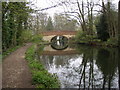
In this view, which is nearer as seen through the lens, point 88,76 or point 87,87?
point 87,87

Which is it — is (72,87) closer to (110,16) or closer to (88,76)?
(88,76)

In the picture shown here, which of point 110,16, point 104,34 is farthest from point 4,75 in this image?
point 104,34

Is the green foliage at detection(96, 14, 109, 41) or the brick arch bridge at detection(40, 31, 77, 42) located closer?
the green foliage at detection(96, 14, 109, 41)

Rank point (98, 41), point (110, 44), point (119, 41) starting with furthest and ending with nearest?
point (98, 41), point (110, 44), point (119, 41)

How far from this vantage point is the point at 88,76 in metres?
5.62

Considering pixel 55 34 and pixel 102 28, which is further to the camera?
pixel 55 34

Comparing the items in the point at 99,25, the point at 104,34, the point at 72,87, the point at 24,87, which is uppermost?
the point at 99,25

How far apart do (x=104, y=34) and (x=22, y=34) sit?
10280 mm

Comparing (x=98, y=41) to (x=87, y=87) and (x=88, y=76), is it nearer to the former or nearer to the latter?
(x=88, y=76)

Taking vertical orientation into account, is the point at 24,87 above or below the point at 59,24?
below

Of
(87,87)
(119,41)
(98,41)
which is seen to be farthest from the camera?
(98,41)

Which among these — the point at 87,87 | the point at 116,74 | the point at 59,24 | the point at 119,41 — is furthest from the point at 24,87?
the point at 59,24

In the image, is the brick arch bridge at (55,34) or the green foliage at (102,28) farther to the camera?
the brick arch bridge at (55,34)

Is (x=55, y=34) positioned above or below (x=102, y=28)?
below
